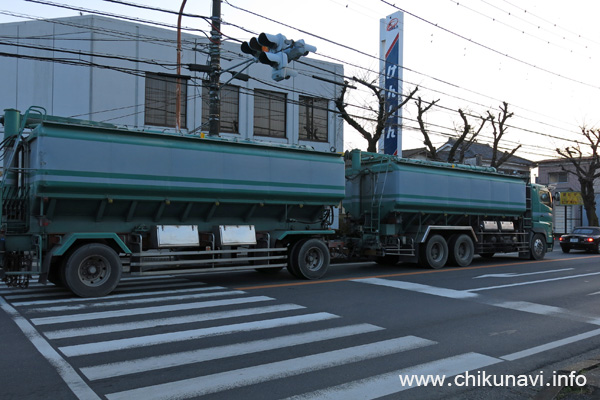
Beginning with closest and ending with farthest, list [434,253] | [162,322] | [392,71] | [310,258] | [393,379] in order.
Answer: [393,379]
[162,322]
[310,258]
[434,253]
[392,71]

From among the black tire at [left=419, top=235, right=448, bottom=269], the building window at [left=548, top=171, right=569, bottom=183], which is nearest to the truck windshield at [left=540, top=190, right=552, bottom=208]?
the black tire at [left=419, top=235, right=448, bottom=269]

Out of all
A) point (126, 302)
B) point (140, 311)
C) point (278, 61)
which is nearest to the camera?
point (140, 311)

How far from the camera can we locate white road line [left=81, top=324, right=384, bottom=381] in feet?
17.7

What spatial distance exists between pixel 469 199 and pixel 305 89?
12.0 m

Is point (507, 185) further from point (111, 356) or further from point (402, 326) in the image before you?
point (111, 356)

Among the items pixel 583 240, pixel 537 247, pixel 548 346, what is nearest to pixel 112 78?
pixel 537 247

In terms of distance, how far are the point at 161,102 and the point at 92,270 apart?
554 inches

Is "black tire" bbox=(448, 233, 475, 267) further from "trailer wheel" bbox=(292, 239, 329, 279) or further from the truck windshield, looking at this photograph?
"trailer wheel" bbox=(292, 239, 329, 279)

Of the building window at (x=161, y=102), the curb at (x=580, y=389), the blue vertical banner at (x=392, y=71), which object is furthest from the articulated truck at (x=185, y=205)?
the building window at (x=161, y=102)

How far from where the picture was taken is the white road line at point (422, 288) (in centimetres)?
1062

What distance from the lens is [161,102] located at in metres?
22.4

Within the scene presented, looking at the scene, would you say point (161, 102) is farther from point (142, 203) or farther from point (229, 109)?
point (142, 203)

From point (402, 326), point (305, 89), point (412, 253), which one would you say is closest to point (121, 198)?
point (402, 326)

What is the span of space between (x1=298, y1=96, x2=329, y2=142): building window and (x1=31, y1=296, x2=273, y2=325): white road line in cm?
1775
